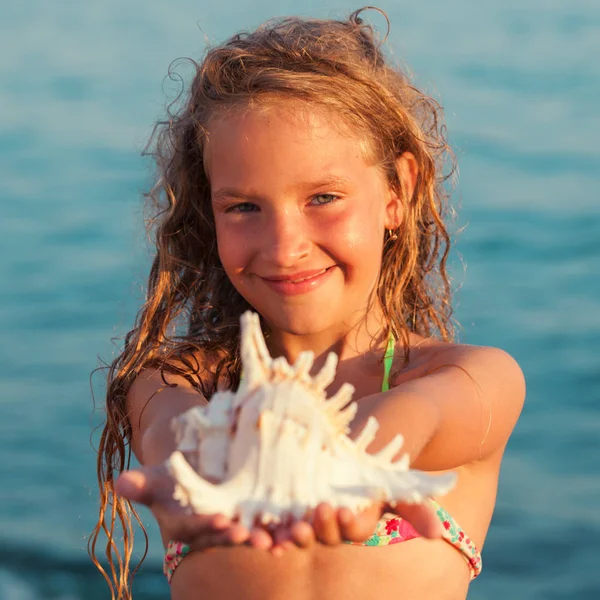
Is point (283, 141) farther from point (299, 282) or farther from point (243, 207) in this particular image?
point (299, 282)

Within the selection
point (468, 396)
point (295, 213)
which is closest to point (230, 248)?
point (295, 213)

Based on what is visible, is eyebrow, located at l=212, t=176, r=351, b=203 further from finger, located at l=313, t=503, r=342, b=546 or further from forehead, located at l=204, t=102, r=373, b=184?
finger, located at l=313, t=503, r=342, b=546

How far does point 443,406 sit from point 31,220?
21.9 feet

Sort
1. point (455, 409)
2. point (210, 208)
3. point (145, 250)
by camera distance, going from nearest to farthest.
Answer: point (455, 409), point (210, 208), point (145, 250)

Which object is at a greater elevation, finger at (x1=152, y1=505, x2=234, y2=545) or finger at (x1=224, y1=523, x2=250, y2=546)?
finger at (x1=152, y1=505, x2=234, y2=545)

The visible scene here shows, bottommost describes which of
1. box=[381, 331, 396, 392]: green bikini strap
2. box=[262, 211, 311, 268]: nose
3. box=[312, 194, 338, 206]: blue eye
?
box=[381, 331, 396, 392]: green bikini strap

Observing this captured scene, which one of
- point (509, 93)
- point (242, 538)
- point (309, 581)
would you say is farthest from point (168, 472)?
point (509, 93)

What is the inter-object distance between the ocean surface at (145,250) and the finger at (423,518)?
7.83 ft

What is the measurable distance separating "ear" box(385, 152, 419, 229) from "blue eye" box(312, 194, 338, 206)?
0.35 metres

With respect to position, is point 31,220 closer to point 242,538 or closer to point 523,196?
point 523,196

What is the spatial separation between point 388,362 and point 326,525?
4.92 feet

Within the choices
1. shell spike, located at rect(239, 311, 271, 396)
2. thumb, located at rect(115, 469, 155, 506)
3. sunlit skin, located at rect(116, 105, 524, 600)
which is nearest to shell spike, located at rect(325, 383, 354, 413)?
shell spike, located at rect(239, 311, 271, 396)

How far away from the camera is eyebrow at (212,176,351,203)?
3.04 meters

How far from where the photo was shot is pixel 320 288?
10.5 feet
